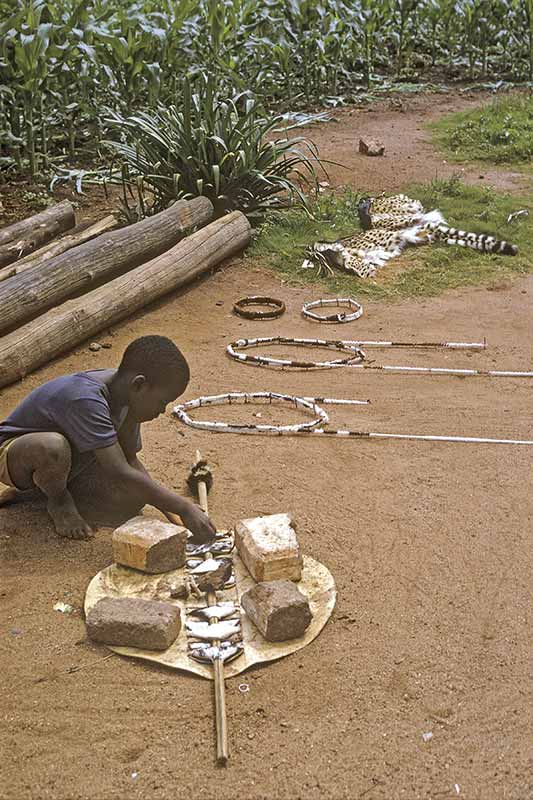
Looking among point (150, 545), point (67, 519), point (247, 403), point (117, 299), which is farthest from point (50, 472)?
point (117, 299)

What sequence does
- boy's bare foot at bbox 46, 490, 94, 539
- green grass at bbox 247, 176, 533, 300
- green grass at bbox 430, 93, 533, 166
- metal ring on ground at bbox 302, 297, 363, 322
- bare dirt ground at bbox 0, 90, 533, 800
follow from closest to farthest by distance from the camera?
bare dirt ground at bbox 0, 90, 533, 800
boy's bare foot at bbox 46, 490, 94, 539
metal ring on ground at bbox 302, 297, 363, 322
green grass at bbox 247, 176, 533, 300
green grass at bbox 430, 93, 533, 166

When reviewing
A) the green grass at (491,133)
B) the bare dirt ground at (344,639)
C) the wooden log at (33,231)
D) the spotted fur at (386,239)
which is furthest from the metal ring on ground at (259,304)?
the green grass at (491,133)

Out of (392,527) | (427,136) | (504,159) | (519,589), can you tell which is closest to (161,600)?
(392,527)

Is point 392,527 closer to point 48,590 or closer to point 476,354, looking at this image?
point 48,590

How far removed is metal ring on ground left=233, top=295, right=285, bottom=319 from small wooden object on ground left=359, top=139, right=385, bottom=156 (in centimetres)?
415

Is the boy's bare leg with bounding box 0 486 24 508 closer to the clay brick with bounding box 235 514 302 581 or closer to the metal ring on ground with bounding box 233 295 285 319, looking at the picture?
the clay brick with bounding box 235 514 302 581

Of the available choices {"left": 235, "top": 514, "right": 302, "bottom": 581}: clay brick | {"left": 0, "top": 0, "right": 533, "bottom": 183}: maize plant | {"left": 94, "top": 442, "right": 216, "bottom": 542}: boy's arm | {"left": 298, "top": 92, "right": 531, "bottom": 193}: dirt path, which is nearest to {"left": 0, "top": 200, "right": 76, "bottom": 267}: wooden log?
{"left": 0, "top": 0, "right": 533, "bottom": 183}: maize plant

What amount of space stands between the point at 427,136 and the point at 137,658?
9.57 meters

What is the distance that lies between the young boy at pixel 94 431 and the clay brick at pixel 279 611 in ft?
1.41

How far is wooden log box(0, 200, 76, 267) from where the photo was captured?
6.61 metres

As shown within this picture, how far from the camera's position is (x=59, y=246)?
6684mm

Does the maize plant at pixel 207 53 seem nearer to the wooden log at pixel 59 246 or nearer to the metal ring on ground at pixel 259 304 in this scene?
the wooden log at pixel 59 246

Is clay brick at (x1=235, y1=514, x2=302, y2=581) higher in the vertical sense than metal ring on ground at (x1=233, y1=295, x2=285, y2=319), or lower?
higher

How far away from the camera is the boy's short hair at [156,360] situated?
3.21 metres
